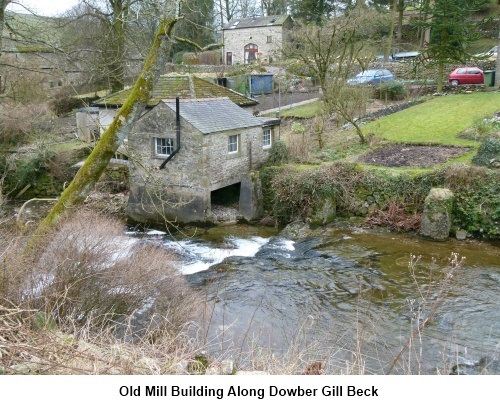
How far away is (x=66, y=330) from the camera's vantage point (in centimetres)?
681

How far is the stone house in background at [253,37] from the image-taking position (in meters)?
45.1

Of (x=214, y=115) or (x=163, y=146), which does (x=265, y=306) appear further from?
(x=214, y=115)

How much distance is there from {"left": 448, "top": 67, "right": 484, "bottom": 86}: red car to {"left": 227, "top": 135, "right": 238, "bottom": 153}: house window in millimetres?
18776

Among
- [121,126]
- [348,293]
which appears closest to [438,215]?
[348,293]

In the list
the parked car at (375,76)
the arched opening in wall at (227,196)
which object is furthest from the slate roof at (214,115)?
the parked car at (375,76)

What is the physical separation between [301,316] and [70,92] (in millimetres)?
27219

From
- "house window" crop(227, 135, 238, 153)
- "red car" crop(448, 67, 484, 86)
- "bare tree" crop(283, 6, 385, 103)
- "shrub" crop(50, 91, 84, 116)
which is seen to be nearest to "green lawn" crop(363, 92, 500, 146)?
"red car" crop(448, 67, 484, 86)

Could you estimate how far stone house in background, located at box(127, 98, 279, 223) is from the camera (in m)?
18.1

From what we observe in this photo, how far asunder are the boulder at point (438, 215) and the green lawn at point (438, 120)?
527 centimetres

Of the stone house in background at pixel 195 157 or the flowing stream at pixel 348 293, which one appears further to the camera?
the stone house in background at pixel 195 157

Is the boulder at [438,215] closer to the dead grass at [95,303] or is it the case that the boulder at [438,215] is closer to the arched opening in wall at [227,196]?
the arched opening in wall at [227,196]

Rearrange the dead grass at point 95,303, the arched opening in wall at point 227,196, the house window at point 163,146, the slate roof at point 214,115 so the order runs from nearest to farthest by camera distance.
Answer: the dead grass at point 95,303 → the slate roof at point 214,115 → the house window at point 163,146 → the arched opening in wall at point 227,196

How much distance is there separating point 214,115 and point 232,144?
133cm

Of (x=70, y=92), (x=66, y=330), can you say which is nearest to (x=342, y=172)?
(x=66, y=330)
